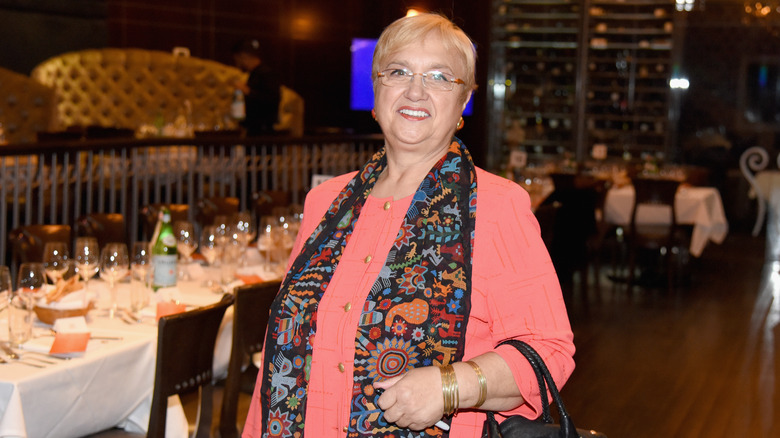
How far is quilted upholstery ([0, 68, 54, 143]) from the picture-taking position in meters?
8.61

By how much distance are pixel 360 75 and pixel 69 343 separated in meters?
9.75

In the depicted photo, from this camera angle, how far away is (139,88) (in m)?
10.1

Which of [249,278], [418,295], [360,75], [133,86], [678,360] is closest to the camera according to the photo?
[418,295]

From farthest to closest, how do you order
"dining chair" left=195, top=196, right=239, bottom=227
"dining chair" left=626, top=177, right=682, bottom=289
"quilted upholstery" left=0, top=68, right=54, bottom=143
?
"quilted upholstery" left=0, top=68, right=54, bottom=143 < "dining chair" left=626, top=177, right=682, bottom=289 < "dining chair" left=195, top=196, right=239, bottom=227

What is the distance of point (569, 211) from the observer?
316 inches

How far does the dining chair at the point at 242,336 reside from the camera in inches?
119

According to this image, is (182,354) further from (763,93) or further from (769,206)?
(763,93)

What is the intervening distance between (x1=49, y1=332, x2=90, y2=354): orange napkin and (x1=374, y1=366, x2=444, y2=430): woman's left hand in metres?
1.54

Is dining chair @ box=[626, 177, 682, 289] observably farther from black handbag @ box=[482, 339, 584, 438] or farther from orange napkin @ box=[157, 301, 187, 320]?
Answer: black handbag @ box=[482, 339, 584, 438]

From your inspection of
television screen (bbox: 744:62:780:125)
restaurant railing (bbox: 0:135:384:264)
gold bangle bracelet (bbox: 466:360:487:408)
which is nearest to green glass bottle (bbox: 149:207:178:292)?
restaurant railing (bbox: 0:135:384:264)

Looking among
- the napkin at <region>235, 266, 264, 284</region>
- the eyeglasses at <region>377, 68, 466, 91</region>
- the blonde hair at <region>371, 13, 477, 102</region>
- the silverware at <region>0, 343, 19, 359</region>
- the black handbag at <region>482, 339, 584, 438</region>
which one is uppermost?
the blonde hair at <region>371, 13, 477, 102</region>

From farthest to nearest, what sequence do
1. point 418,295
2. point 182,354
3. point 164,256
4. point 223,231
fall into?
point 223,231 → point 164,256 → point 182,354 → point 418,295

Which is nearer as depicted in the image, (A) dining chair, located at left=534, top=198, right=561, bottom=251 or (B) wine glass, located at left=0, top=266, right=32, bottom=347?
(B) wine glass, located at left=0, top=266, right=32, bottom=347

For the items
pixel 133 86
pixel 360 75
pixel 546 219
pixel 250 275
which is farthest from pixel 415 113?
pixel 360 75
